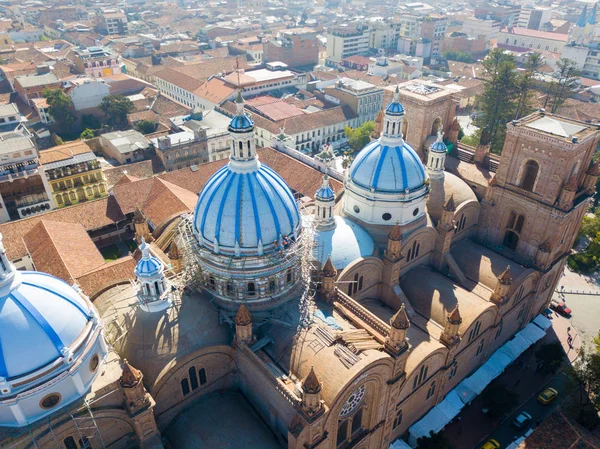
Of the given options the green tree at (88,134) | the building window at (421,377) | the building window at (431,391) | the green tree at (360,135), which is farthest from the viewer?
the green tree at (88,134)

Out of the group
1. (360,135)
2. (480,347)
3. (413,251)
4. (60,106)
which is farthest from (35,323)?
(60,106)

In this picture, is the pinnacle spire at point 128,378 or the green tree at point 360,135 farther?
the green tree at point 360,135

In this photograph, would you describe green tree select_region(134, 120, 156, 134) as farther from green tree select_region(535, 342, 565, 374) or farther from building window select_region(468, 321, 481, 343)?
green tree select_region(535, 342, 565, 374)

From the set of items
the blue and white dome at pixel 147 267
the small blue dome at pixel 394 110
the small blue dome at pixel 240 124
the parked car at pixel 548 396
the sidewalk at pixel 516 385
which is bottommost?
the sidewalk at pixel 516 385

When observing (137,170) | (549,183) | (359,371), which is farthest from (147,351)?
(137,170)

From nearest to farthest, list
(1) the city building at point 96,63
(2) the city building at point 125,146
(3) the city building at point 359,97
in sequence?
(2) the city building at point 125,146 < (3) the city building at point 359,97 < (1) the city building at point 96,63

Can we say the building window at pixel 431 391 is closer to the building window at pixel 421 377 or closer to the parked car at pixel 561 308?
the building window at pixel 421 377

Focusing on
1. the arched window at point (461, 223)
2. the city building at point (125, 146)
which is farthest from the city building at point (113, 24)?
the arched window at point (461, 223)

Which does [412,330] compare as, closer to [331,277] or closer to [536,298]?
[331,277]
